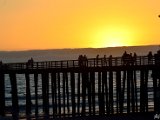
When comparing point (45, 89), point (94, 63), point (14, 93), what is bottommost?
point (14, 93)

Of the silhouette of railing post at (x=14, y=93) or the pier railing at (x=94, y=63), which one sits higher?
the pier railing at (x=94, y=63)

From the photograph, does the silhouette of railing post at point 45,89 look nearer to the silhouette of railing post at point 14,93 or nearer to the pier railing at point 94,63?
the pier railing at point 94,63

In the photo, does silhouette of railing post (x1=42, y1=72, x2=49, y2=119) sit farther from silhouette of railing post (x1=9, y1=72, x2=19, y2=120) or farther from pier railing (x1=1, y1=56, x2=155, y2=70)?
silhouette of railing post (x1=9, y1=72, x2=19, y2=120)

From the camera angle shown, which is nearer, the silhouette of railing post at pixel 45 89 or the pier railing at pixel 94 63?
the pier railing at pixel 94 63

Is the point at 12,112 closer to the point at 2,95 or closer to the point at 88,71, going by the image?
the point at 2,95

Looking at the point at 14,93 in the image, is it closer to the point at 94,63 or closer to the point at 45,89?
the point at 45,89

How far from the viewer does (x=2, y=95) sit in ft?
157

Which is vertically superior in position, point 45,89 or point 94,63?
point 94,63

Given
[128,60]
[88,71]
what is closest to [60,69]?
[88,71]

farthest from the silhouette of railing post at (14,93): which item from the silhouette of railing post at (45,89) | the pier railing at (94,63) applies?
Answer: the silhouette of railing post at (45,89)

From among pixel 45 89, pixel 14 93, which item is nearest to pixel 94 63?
pixel 45 89

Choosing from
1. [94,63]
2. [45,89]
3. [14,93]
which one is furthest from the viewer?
[14,93]

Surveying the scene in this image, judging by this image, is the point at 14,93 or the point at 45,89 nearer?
the point at 45,89

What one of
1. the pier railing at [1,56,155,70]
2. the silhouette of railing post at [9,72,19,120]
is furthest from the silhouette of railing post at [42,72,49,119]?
the silhouette of railing post at [9,72,19,120]
